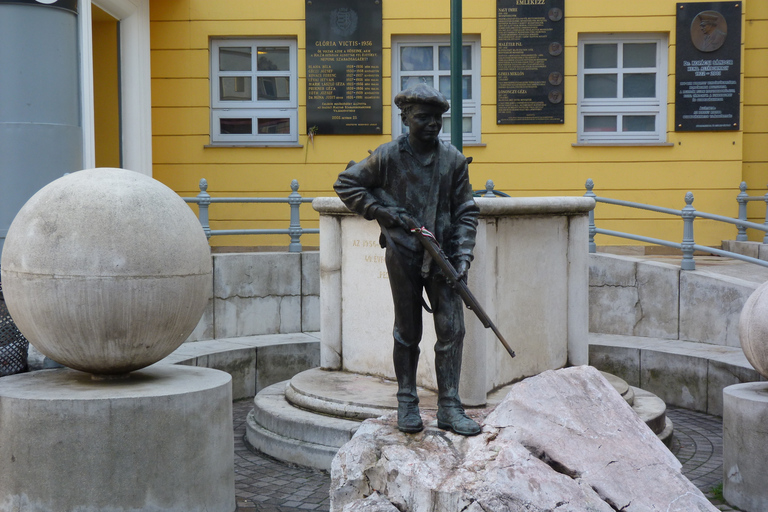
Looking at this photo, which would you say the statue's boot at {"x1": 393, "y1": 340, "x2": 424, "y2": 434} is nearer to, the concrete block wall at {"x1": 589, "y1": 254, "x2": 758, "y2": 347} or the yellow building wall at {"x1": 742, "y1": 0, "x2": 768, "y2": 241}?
the concrete block wall at {"x1": 589, "y1": 254, "x2": 758, "y2": 347}

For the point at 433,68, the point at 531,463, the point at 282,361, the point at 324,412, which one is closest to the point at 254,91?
the point at 433,68

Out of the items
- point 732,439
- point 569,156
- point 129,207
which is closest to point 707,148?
point 569,156

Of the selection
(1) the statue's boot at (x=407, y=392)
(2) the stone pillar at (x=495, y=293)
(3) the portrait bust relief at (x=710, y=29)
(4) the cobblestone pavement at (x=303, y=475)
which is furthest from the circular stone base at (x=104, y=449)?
(3) the portrait bust relief at (x=710, y=29)

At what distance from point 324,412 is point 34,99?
503 centimetres

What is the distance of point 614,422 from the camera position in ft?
14.0

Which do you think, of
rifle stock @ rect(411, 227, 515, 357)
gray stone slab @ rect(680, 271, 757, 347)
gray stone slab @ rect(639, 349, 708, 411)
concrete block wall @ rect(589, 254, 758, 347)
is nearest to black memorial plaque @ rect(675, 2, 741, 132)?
concrete block wall @ rect(589, 254, 758, 347)

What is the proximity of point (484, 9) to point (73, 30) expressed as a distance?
5935mm

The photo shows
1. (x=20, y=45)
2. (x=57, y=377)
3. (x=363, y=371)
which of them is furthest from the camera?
(x=20, y=45)

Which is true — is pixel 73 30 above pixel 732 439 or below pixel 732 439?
above

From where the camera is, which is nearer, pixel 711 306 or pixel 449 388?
pixel 449 388

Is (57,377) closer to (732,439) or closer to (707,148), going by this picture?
(732,439)

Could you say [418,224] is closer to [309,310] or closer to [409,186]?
[409,186]

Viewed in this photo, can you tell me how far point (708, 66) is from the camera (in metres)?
12.7

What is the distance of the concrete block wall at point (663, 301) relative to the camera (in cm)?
848
